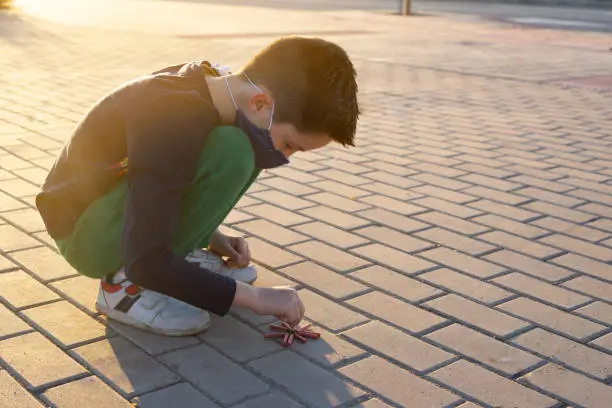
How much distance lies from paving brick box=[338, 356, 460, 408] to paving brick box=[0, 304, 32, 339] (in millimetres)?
1050

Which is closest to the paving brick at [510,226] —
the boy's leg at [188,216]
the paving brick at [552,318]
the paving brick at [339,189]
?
the paving brick at [339,189]

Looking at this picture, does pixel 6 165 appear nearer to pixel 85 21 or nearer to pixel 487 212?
pixel 487 212

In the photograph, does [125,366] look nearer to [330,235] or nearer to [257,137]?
[257,137]

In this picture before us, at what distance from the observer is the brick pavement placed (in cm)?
239

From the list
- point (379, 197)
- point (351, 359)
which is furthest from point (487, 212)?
point (351, 359)

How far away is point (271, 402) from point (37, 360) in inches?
29.1

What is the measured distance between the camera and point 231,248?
10.1 feet

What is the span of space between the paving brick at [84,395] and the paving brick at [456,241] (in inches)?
69.6

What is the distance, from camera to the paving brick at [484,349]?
2551 millimetres

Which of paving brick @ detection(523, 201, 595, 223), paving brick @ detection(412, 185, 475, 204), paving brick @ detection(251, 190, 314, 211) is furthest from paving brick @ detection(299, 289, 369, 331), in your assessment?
paving brick @ detection(523, 201, 595, 223)

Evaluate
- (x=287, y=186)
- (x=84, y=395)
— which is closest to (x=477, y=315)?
(x=84, y=395)

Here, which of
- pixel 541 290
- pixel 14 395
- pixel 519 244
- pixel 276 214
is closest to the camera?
pixel 14 395

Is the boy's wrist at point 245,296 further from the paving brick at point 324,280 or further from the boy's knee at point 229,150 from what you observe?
the paving brick at point 324,280

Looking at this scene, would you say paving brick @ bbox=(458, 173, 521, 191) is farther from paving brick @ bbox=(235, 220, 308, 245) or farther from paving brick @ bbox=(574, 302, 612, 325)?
paving brick @ bbox=(574, 302, 612, 325)
